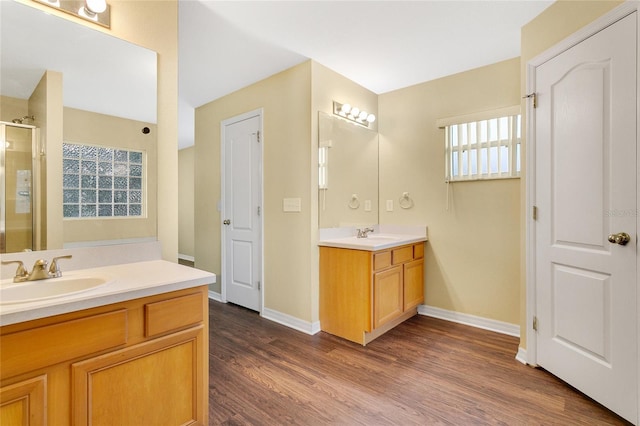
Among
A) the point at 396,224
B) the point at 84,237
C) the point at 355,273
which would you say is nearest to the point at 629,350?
the point at 355,273

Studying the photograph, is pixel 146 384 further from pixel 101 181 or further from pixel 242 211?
pixel 242 211

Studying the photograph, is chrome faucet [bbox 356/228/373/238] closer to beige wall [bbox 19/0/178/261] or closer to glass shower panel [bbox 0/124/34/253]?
beige wall [bbox 19/0/178/261]

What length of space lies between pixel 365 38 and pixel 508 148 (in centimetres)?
155

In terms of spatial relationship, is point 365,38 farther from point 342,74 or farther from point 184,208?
point 184,208

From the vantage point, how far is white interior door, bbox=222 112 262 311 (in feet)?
10.6

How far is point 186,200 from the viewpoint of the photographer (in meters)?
6.47

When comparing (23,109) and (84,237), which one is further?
(84,237)

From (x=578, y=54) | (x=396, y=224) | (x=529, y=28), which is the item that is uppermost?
(x=529, y=28)

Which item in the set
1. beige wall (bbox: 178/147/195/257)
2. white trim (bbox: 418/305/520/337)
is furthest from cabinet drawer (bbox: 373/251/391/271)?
beige wall (bbox: 178/147/195/257)

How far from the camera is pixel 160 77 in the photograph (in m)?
1.81

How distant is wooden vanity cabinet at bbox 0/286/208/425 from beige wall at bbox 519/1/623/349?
2179 mm

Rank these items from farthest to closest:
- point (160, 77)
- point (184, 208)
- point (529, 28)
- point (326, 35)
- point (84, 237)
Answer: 1. point (184, 208)
2. point (326, 35)
3. point (529, 28)
4. point (160, 77)
5. point (84, 237)

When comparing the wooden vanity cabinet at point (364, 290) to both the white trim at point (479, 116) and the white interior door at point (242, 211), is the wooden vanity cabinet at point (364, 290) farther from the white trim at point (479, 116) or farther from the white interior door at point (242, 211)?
the white trim at point (479, 116)

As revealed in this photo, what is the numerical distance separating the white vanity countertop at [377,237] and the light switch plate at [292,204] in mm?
323
